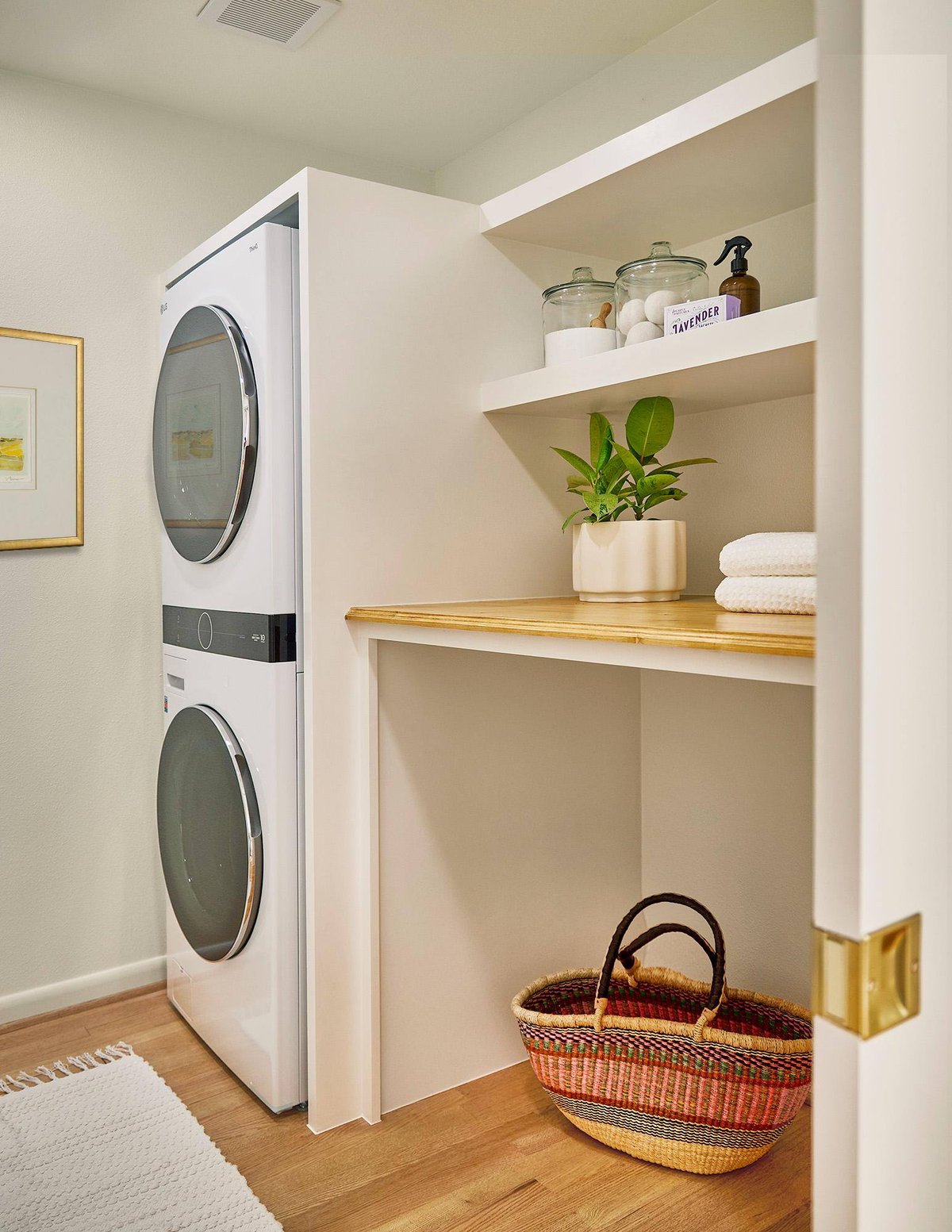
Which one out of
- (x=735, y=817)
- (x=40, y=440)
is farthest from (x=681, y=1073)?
(x=40, y=440)

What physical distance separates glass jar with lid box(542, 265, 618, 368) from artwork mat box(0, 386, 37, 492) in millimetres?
1231

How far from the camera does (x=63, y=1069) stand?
210cm

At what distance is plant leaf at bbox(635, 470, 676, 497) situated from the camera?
1799mm

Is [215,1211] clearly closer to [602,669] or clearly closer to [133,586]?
[602,669]

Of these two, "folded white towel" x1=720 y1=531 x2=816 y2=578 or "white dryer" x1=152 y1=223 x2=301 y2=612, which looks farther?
A: "white dryer" x1=152 y1=223 x2=301 y2=612

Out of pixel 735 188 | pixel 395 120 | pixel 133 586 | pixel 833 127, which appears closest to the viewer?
pixel 833 127

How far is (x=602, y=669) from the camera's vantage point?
7.26 feet

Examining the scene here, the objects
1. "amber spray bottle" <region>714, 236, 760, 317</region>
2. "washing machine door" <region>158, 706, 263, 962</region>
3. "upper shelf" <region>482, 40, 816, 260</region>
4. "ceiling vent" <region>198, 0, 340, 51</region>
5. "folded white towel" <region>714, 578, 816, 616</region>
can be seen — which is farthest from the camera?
Answer: "ceiling vent" <region>198, 0, 340, 51</region>

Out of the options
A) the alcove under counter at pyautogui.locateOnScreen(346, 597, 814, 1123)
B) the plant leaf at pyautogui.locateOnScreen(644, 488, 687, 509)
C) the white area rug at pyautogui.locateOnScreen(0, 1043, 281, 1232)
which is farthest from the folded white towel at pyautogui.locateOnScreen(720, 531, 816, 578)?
the white area rug at pyautogui.locateOnScreen(0, 1043, 281, 1232)

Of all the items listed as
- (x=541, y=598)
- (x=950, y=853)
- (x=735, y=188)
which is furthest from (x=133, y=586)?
(x=950, y=853)

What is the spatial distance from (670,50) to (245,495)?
140 centimetres

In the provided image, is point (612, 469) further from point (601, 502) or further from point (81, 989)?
point (81, 989)

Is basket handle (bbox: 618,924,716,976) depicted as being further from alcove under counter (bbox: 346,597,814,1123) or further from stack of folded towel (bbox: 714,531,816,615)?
stack of folded towel (bbox: 714,531,816,615)

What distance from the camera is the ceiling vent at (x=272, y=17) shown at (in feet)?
6.69
